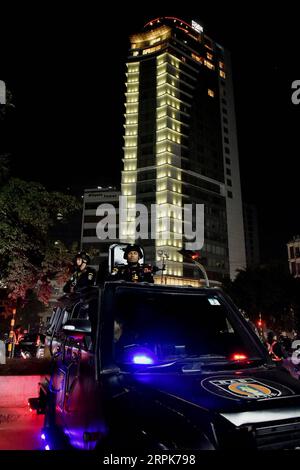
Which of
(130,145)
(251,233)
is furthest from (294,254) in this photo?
(130,145)

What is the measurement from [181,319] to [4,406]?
19.2 ft

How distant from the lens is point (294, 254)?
78562 mm

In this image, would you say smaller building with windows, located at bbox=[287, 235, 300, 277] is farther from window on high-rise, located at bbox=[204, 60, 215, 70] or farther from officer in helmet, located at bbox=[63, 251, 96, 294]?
officer in helmet, located at bbox=[63, 251, 96, 294]

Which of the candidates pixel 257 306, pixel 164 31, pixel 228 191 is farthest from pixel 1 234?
pixel 164 31

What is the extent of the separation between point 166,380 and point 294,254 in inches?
3293

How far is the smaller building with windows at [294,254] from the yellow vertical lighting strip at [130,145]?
3991 cm

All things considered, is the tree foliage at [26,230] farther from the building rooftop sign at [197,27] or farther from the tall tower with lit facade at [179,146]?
the building rooftop sign at [197,27]

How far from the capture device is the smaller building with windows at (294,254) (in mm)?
76688

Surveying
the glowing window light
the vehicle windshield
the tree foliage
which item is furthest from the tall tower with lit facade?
the glowing window light

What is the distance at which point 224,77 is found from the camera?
275ft

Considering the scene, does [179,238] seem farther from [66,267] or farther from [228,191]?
[66,267]

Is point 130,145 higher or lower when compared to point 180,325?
higher

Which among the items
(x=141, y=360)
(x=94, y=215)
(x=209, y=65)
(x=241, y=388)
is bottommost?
(x=241, y=388)

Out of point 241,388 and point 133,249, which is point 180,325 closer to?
point 241,388
